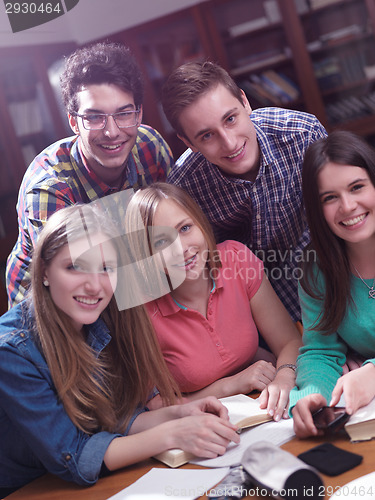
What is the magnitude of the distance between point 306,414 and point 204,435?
17 cm

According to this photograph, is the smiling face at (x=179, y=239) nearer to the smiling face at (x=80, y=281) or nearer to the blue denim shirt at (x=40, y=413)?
the smiling face at (x=80, y=281)

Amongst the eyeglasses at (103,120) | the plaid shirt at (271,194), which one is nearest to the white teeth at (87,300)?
the eyeglasses at (103,120)

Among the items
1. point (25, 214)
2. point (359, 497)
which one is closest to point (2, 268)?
point (25, 214)

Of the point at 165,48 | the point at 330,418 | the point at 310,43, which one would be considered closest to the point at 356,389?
the point at 330,418

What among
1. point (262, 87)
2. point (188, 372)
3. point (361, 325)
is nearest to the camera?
point (361, 325)

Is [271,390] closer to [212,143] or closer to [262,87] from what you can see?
[212,143]

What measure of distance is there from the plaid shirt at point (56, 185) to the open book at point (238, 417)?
464 mm

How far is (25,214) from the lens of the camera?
1324 millimetres

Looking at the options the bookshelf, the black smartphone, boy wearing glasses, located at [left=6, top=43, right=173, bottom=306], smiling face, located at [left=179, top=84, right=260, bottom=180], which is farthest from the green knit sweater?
the bookshelf

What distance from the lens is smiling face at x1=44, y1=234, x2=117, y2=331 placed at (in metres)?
1.06

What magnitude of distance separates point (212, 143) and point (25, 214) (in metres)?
0.47

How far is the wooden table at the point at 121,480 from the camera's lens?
79 cm

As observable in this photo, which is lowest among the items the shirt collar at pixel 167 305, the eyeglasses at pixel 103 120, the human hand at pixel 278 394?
the human hand at pixel 278 394

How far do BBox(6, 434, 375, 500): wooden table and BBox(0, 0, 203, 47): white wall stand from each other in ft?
3.16
